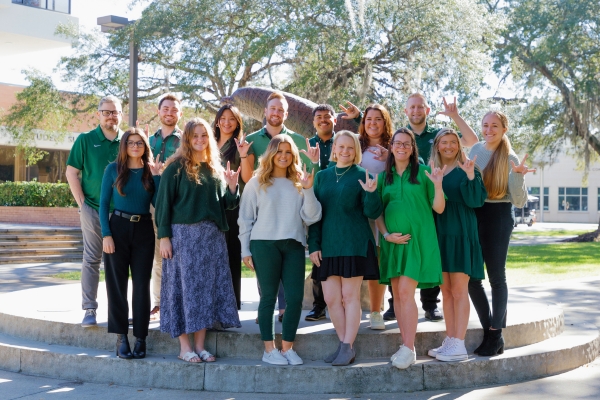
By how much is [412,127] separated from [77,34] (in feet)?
53.8

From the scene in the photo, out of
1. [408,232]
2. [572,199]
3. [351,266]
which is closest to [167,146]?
[351,266]

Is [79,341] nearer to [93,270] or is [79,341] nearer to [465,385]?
[93,270]

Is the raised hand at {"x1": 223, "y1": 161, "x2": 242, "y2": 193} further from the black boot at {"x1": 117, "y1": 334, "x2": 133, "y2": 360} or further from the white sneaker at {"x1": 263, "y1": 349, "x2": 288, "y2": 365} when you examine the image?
the black boot at {"x1": 117, "y1": 334, "x2": 133, "y2": 360}

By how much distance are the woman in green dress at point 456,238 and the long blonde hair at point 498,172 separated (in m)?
0.18

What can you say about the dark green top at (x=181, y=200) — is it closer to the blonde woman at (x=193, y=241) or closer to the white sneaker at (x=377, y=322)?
the blonde woman at (x=193, y=241)

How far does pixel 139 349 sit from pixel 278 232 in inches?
55.9

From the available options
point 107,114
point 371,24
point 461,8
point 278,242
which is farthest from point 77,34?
point 278,242

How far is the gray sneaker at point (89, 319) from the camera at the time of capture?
18.8 feet

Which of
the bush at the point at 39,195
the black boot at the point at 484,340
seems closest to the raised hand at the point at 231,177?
the black boot at the point at 484,340

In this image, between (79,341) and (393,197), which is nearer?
(393,197)

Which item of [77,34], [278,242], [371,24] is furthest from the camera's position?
[77,34]

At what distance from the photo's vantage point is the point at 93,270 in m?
5.80

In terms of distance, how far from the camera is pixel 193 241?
16.9ft

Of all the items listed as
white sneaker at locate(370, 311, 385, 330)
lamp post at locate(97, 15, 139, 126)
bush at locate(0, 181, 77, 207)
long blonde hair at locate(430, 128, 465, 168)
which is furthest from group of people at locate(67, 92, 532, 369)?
bush at locate(0, 181, 77, 207)
